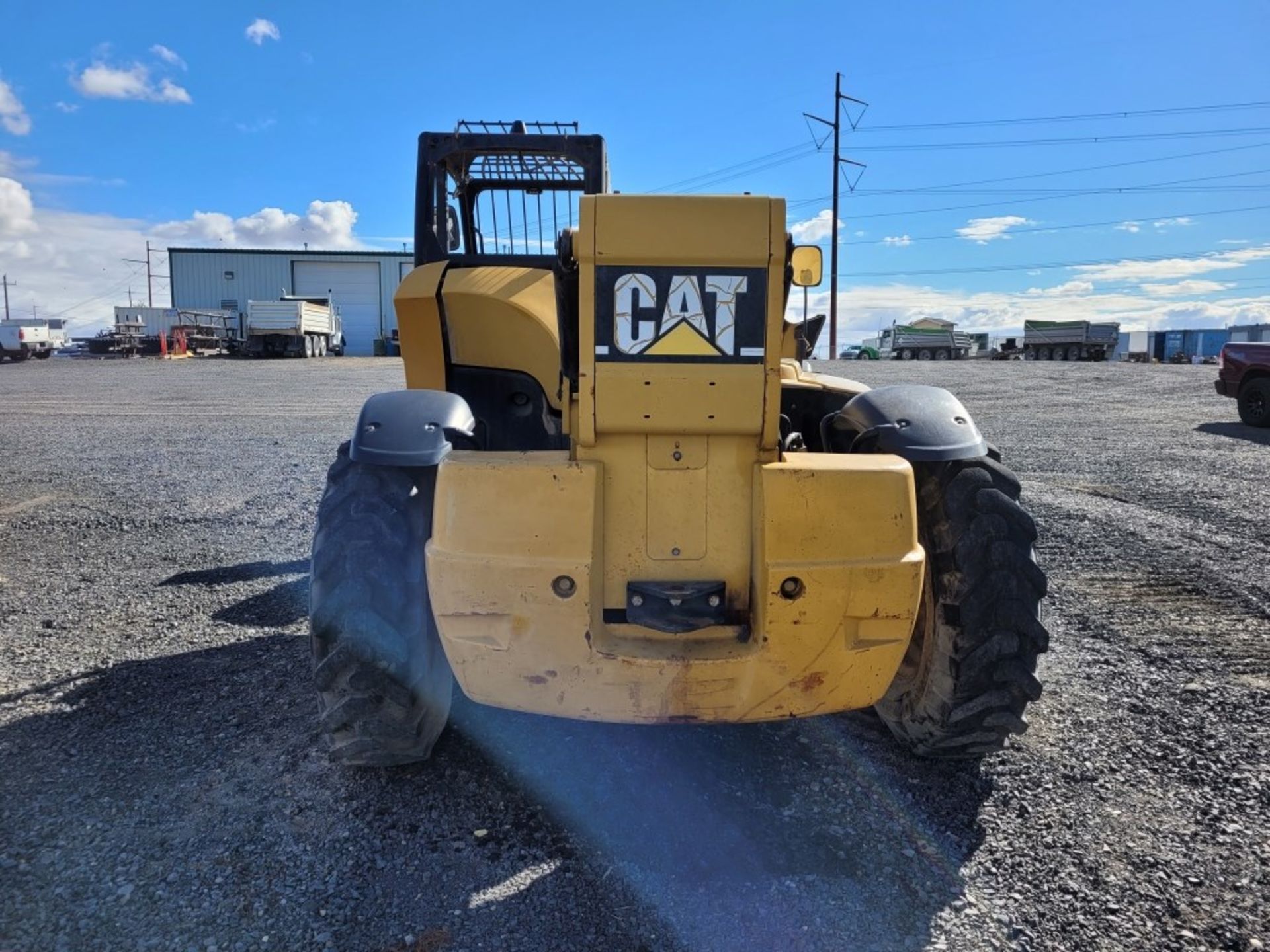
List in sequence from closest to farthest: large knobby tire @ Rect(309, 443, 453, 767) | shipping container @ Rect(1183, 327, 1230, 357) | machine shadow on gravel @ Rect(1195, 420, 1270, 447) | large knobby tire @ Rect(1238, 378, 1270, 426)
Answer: large knobby tire @ Rect(309, 443, 453, 767) < machine shadow on gravel @ Rect(1195, 420, 1270, 447) < large knobby tire @ Rect(1238, 378, 1270, 426) < shipping container @ Rect(1183, 327, 1230, 357)

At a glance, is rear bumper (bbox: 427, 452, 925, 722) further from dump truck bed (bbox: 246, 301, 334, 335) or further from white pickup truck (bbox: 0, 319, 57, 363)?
white pickup truck (bbox: 0, 319, 57, 363)

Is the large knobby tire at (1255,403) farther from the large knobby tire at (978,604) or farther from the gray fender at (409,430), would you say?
the gray fender at (409,430)

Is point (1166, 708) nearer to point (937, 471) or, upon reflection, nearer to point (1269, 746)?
point (1269, 746)

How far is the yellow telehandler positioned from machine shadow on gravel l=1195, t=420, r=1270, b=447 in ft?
40.1

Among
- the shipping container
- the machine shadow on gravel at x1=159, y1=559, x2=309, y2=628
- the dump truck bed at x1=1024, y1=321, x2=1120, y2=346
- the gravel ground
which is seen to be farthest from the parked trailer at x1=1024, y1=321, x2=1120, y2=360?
the machine shadow on gravel at x1=159, y1=559, x2=309, y2=628

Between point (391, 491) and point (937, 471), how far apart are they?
183 cm

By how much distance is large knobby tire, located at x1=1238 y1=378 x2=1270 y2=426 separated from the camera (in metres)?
13.6

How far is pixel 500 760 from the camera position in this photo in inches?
122

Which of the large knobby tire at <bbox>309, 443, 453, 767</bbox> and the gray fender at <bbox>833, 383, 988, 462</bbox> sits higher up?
the gray fender at <bbox>833, 383, 988, 462</bbox>

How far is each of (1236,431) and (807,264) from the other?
13767 mm

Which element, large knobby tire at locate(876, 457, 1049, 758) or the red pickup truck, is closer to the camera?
large knobby tire at locate(876, 457, 1049, 758)

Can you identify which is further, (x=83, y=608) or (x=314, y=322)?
(x=314, y=322)

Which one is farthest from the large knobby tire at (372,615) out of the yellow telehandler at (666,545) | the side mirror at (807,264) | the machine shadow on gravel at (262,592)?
the machine shadow on gravel at (262,592)

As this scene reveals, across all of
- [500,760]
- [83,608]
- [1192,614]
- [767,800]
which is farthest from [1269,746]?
[83,608]
